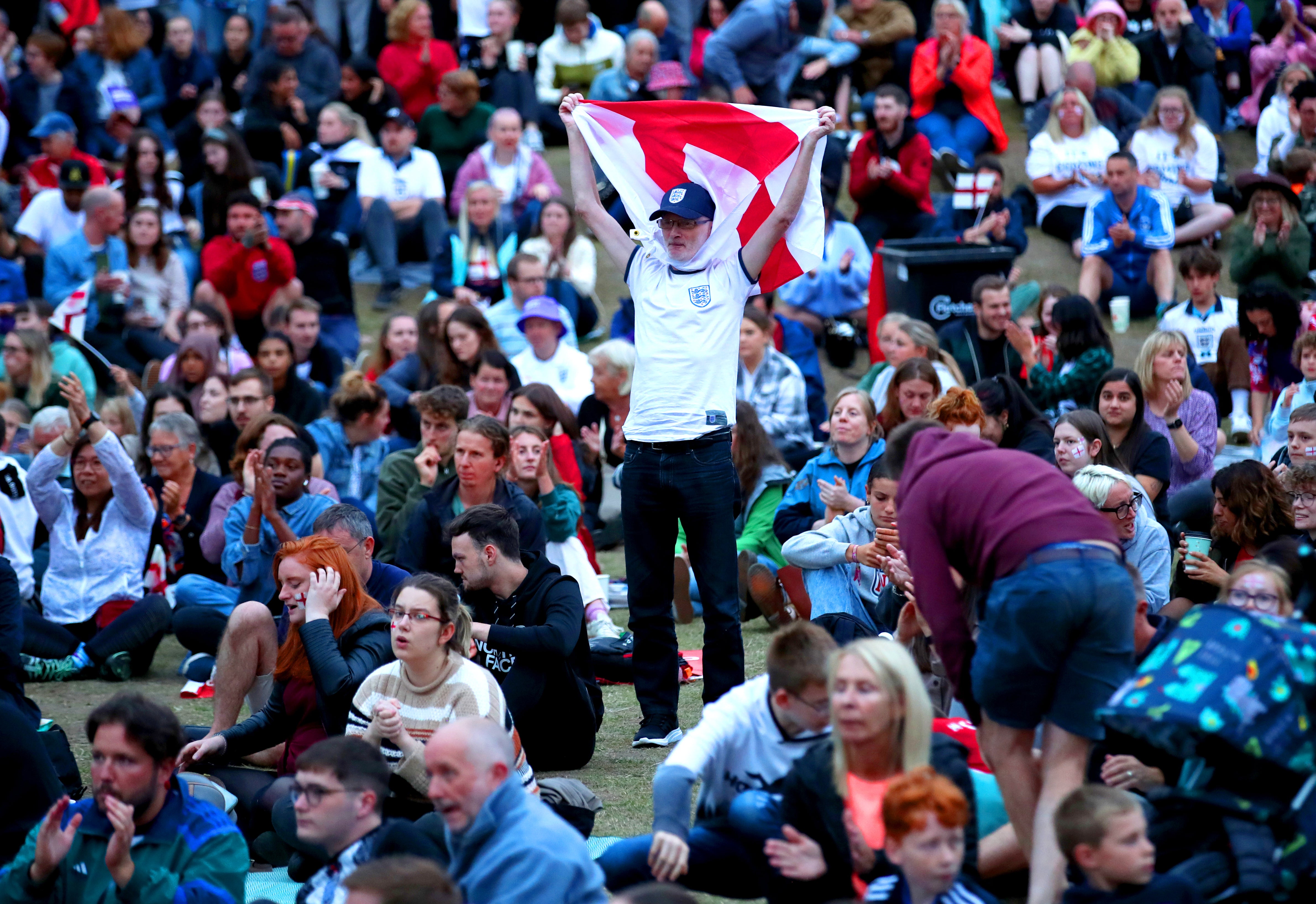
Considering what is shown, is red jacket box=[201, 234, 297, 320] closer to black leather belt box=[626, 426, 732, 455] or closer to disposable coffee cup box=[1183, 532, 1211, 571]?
black leather belt box=[626, 426, 732, 455]

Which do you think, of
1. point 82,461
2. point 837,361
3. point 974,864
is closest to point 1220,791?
point 974,864

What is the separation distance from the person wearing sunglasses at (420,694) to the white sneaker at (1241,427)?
5801 millimetres

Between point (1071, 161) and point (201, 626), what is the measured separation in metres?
8.12

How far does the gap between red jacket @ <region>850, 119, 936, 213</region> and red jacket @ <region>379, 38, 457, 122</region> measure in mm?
4391

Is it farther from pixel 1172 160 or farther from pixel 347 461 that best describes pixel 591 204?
pixel 1172 160

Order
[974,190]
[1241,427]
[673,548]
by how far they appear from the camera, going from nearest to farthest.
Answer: [673,548] < [1241,427] < [974,190]

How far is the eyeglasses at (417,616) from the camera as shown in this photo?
4.66 meters

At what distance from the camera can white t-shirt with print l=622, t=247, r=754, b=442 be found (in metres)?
5.41

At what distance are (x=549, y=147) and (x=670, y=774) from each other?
39.1 feet

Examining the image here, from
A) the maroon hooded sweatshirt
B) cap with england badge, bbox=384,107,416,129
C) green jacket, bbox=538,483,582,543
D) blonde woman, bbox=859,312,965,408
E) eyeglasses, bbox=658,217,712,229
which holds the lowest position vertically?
green jacket, bbox=538,483,582,543

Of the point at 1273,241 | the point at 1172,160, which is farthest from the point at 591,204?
the point at 1172,160

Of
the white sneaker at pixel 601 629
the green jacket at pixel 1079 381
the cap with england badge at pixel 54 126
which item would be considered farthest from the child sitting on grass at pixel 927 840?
the cap with england badge at pixel 54 126

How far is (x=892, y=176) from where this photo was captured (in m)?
11.8

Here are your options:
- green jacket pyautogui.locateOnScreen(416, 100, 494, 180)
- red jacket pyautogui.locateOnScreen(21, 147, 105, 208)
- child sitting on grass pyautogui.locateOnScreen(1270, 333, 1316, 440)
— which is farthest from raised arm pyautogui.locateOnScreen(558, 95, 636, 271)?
red jacket pyautogui.locateOnScreen(21, 147, 105, 208)
